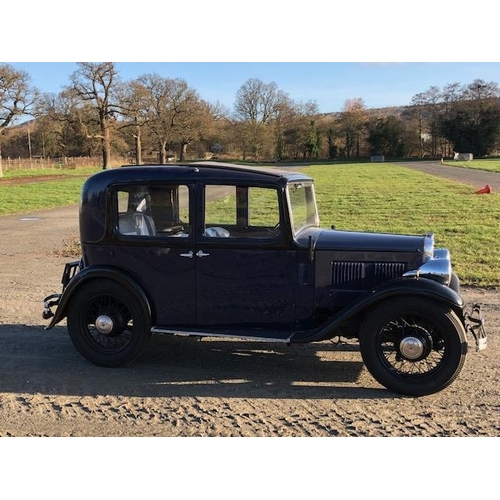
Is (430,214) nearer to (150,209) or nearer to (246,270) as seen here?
(246,270)

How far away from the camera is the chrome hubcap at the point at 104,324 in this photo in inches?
180

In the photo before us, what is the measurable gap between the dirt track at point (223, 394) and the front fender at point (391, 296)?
45cm

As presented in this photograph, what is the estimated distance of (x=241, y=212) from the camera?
459 centimetres

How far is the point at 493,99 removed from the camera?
84688 millimetres

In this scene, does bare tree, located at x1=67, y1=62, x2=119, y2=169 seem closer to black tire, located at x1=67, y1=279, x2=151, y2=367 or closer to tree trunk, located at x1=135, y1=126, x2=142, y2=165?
tree trunk, located at x1=135, y1=126, x2=142, y2=165

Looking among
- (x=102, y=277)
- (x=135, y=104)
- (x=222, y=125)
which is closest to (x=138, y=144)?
(x=135, y=104)

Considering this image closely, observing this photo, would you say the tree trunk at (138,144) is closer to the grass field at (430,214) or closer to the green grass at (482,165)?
the grass field at (430,214)

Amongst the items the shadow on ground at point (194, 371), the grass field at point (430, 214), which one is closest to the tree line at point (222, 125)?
the grass field at point (430, 214)

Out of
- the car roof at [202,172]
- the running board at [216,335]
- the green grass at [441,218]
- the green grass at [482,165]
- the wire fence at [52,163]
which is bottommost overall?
the running board at [216,335]

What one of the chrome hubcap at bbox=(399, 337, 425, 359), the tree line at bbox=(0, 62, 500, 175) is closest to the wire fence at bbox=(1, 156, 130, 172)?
the tree line at bbox=(0, 62, 500, 175)

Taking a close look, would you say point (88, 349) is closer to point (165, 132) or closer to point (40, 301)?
point (40, 301)

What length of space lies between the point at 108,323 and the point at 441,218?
1174cm

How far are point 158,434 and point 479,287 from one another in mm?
5578
